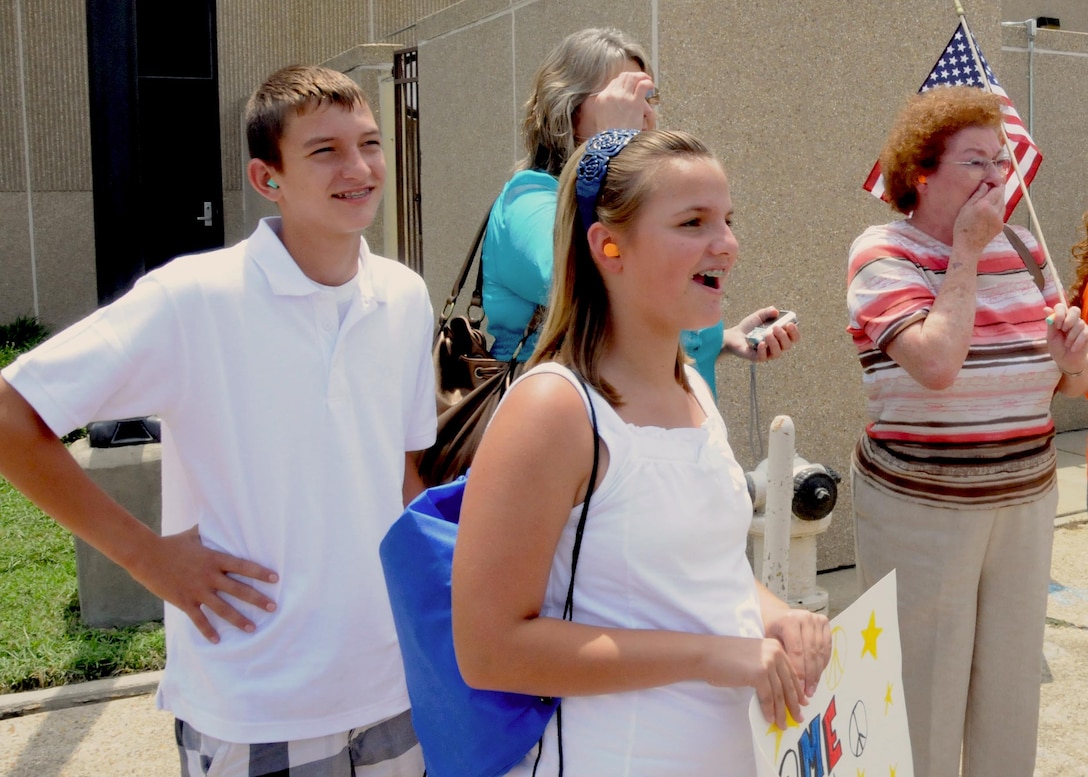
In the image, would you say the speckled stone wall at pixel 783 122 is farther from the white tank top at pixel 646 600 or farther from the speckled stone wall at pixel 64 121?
the speckled stone wall at pixel 64 121

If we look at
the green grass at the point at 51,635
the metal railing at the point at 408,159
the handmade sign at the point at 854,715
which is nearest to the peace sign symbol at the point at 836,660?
the handmade sign at the point at 854,715

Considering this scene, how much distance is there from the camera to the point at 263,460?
1.93m

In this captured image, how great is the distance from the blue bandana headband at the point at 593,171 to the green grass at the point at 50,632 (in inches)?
133

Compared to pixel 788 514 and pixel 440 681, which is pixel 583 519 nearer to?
pixel 440 681

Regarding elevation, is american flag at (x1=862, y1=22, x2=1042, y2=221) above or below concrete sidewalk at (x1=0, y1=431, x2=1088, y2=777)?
above

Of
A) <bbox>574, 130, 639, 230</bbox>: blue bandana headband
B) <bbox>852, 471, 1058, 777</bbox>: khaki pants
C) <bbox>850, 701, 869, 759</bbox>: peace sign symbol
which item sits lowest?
<bbox>852, 471, 1058, 777</bbox>: khaki pants

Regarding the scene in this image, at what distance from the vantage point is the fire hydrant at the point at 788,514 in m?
2.77

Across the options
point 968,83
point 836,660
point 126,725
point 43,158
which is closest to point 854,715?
point 836,660

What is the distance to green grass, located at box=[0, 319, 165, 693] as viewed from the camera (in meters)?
4.23

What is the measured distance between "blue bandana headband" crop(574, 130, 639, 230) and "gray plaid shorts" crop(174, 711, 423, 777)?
102 cm

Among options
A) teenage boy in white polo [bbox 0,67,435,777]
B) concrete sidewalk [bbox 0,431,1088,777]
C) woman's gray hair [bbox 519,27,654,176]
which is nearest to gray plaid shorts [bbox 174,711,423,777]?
teenage boy in white polo [bbox 0,67,435,777]

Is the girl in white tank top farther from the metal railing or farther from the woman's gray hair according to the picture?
the metal railing

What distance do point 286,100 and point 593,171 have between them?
787 millimetres

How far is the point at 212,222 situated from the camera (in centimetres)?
1188
